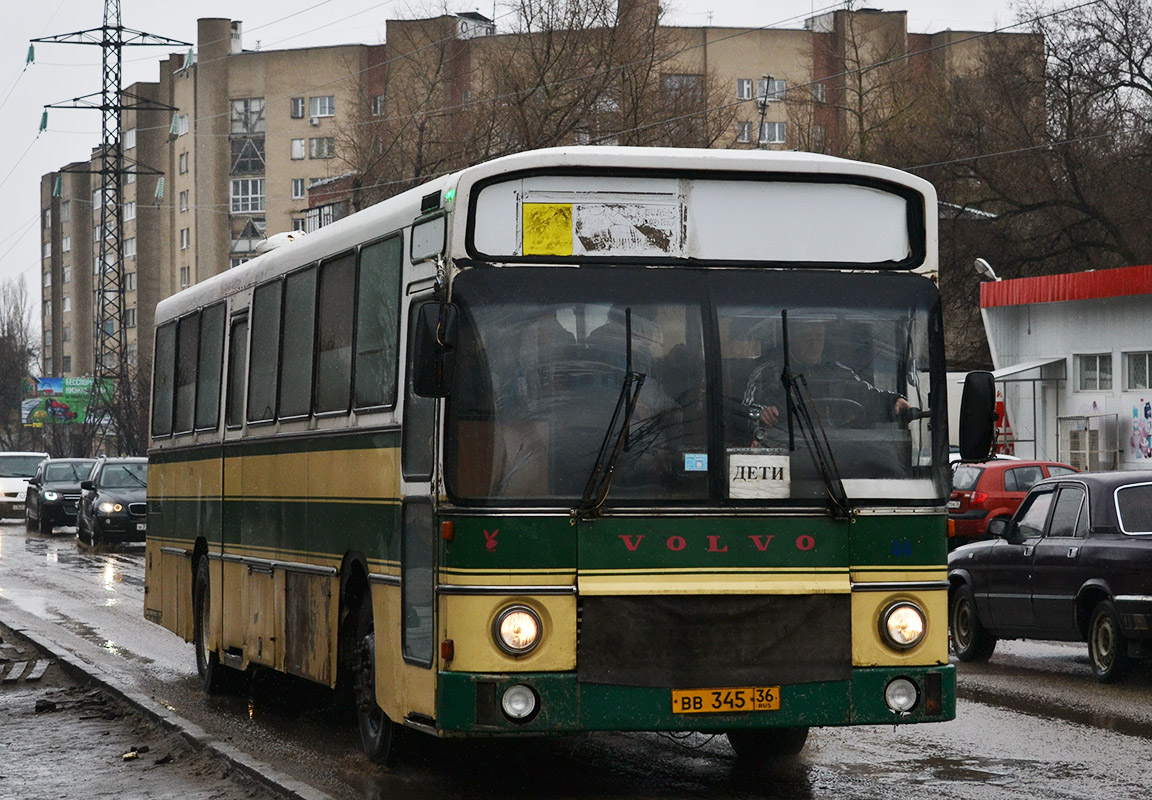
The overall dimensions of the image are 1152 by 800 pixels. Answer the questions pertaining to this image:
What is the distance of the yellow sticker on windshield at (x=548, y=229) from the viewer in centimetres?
818

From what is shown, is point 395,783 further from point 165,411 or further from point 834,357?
point 165,411

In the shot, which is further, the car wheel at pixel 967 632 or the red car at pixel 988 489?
the red car at pixel 988 489

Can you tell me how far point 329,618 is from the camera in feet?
33.1

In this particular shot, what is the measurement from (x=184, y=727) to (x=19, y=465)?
45750 mm

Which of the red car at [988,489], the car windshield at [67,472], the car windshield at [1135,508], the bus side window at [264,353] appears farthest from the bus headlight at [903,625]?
the car windshield at [67,472]

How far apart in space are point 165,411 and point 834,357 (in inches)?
319

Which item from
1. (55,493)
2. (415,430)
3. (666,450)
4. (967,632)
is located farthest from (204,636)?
(55,493)

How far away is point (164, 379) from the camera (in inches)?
600

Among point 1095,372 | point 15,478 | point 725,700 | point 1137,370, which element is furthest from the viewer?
point 15,478

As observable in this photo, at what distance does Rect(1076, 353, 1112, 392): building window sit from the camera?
4134 cm

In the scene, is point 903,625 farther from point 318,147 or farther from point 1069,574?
point 318,147

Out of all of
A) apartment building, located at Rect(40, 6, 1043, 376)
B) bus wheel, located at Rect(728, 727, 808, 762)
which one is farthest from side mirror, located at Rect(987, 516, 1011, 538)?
apartment building, located at Rect(40, 6, 1043, 376)

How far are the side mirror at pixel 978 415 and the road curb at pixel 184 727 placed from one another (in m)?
3.19

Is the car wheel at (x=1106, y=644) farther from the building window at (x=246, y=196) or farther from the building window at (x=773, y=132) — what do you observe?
the building window at (x=246, y=196)
